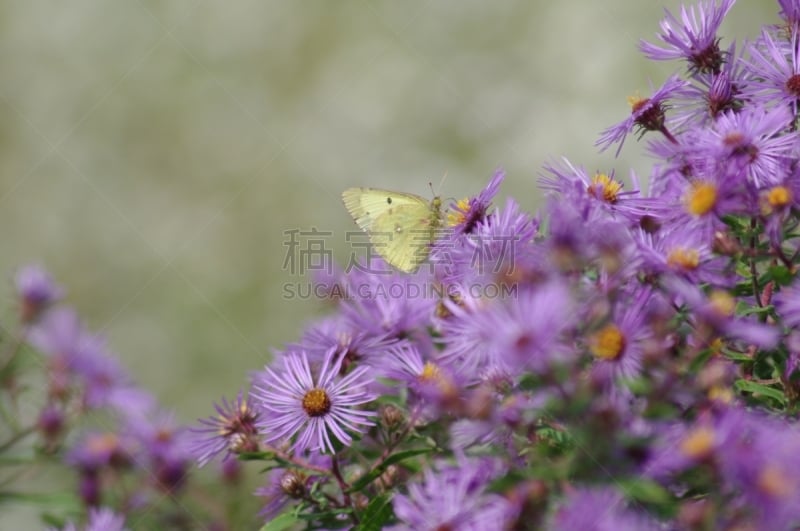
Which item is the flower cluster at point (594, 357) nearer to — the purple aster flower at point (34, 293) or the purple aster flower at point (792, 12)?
the purple aster flower at point (792, 12)

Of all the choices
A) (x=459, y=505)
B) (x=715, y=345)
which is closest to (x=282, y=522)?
(x=459, y=505)

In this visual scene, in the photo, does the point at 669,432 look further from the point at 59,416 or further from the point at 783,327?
the point at 59,416

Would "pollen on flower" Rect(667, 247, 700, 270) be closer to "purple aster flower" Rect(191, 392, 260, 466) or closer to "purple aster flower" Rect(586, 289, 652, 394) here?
"purple aster flower" Rect(586, 289, 652, 394)

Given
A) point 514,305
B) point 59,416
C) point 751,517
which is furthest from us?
point 59,416

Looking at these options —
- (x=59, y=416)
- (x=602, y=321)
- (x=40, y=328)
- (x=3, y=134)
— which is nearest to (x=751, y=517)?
(x=602, y=321)

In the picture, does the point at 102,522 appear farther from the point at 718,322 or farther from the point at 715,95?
the point at 715,95

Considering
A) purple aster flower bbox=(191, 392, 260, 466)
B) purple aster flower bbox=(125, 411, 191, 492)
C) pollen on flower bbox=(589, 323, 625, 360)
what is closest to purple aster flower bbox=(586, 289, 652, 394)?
pollen on flower bbox=(589, 323, 625, 360)
